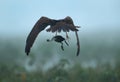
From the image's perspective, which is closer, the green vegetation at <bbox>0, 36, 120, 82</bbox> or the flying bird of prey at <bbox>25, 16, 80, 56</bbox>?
the flying bird of prey at <bbox>25, 16, 80, 56</bbox>

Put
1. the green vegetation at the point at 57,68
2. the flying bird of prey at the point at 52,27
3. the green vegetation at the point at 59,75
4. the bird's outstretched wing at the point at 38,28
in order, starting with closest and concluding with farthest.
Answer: the flying bird of prey at the point at 52,27 < the bird's outstretched wing at the point at 38,28 < the green vegetation at the point at 59,75 < the green vegetation at the point at 57,68

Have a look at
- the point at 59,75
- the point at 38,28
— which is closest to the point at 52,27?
the point at 38,28

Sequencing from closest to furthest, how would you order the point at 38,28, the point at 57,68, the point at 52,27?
the point at 52,27
the point at 38,28
the point at 57,68

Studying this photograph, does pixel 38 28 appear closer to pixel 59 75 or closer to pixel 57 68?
pixel 59 75

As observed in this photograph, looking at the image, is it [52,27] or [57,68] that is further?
[57,68]

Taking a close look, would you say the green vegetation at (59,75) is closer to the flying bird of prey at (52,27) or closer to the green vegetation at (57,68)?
the green vegetation at (57,68)

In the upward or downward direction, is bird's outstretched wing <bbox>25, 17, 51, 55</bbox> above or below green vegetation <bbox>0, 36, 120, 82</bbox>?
above

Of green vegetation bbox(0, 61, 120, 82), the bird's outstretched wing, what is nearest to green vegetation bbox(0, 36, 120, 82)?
green vegetation bbox(0, 61, 120, 82)

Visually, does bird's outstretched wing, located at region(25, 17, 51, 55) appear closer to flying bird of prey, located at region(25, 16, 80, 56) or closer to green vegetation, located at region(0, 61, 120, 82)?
flying bird of prey, located at region(25, 16, 80, 56)


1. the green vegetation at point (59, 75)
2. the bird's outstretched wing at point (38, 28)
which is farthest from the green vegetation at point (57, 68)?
the bird's outstretched wing at point (38, 28)

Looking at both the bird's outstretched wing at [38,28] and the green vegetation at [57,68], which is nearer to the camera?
the bird's outstretched wing at [38,28]

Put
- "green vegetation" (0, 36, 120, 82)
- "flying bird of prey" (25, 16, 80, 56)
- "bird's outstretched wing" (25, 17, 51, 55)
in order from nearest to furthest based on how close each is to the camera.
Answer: "flying bird of prey" (25, 16, 80, 56) → "bird's outstretched wing" (25, 17, 51, 55) → "green vegetation" (0, 36, 120, 82)

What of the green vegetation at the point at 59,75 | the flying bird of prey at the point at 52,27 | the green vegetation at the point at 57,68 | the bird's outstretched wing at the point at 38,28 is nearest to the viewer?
the flying bird of prey at the point at 52,27

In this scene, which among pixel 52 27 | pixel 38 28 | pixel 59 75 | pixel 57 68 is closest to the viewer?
pixel 52 27
